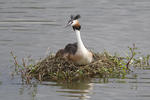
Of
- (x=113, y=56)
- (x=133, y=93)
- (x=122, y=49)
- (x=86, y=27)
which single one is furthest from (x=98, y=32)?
(x=133, y=93)

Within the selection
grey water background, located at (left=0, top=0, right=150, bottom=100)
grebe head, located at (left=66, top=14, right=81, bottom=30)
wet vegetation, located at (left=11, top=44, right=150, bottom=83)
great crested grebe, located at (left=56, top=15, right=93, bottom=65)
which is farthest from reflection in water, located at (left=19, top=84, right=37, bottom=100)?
grebe head, located at (left=66, top=14, right=81, bottom=30)

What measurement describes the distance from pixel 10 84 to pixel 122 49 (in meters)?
4.03

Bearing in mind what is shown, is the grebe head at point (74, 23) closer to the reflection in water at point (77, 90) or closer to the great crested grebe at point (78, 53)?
the great crested grebe at point (78, 53)

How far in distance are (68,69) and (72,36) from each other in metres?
4.42

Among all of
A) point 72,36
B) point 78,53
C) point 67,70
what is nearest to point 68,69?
point 67,70

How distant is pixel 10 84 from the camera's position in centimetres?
1169

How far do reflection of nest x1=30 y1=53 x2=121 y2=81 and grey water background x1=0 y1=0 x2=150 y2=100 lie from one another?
26 centimetres

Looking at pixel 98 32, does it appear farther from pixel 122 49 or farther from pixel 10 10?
pixel 10 10

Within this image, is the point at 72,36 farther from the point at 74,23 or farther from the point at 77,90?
the point at 77,90

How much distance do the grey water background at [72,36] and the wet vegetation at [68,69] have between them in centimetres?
24

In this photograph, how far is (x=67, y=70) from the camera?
38.7 feet

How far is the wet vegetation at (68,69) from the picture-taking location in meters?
11.8

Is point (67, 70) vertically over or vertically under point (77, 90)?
over

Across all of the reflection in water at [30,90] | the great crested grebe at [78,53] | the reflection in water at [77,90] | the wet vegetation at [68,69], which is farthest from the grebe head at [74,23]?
the reflection in water at [30,90]
